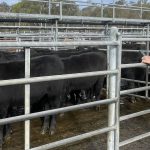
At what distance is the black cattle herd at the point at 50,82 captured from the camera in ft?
16.3

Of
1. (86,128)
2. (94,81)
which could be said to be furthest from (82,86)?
(86,128)

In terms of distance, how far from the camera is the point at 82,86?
705 cm

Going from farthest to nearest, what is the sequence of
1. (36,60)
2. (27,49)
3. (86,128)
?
(86,128) → (36,60) → (27,49)

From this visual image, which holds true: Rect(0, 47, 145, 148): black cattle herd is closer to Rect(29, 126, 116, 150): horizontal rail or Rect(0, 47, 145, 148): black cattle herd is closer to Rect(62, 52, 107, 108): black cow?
Rect(62, 52, 107, 108): black cow

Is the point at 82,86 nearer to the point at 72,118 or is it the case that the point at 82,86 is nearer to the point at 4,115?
the point at 72,118

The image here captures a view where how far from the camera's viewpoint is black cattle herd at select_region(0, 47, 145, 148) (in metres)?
4.98

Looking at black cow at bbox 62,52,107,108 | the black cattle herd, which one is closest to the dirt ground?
the black cattle herd

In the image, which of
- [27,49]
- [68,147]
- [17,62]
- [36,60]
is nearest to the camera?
[27,49]

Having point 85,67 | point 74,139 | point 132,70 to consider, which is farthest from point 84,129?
point 132,70

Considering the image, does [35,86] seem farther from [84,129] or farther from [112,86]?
[112,86]

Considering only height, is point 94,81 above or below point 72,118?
above

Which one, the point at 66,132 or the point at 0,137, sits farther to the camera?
the point at 66,132

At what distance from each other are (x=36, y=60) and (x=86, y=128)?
141 centimetres

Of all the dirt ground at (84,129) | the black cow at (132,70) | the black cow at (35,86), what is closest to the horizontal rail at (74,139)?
the dirt ground at (84,129)
